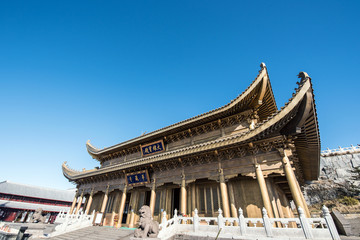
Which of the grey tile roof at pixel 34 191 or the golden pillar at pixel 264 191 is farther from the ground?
the grey tile roof at pixel 34 191

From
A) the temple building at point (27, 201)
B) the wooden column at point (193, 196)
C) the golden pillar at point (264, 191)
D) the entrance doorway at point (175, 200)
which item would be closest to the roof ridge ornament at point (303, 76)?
the golden pillar at point (264, 191)

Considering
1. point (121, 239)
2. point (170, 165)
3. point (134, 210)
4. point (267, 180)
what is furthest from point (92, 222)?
point (267, 180)

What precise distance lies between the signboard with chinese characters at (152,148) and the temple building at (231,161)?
0.07 metres

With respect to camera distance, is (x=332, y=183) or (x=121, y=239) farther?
(x=332, y=183)

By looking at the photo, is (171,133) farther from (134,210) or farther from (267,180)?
(267,180)

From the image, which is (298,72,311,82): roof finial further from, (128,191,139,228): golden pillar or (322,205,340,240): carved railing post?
(128,191,139,228): golden pillar

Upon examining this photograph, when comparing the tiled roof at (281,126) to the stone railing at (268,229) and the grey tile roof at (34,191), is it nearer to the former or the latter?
the stone railing at (268,229)

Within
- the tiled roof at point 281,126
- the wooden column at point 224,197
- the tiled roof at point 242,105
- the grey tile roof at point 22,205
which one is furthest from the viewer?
the grey tile roof at point 22,205

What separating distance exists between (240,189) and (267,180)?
1.36 metres

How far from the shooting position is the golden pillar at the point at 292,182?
21.1 feet

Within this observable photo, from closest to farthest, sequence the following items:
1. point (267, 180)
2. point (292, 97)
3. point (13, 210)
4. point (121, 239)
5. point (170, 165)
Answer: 1. point (292, 97)
2. point (121, 239)
3. point (267, 180)
4. point (170, 165)
5. point (13, 210)

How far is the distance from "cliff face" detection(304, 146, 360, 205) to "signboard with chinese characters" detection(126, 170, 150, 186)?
2505 cm

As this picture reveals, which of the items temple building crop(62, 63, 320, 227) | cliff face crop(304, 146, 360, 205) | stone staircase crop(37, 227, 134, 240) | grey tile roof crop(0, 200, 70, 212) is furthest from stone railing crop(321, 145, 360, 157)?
grey tile roof crop(0, 200, 70, 212)

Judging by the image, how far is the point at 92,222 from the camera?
40.2 ft
